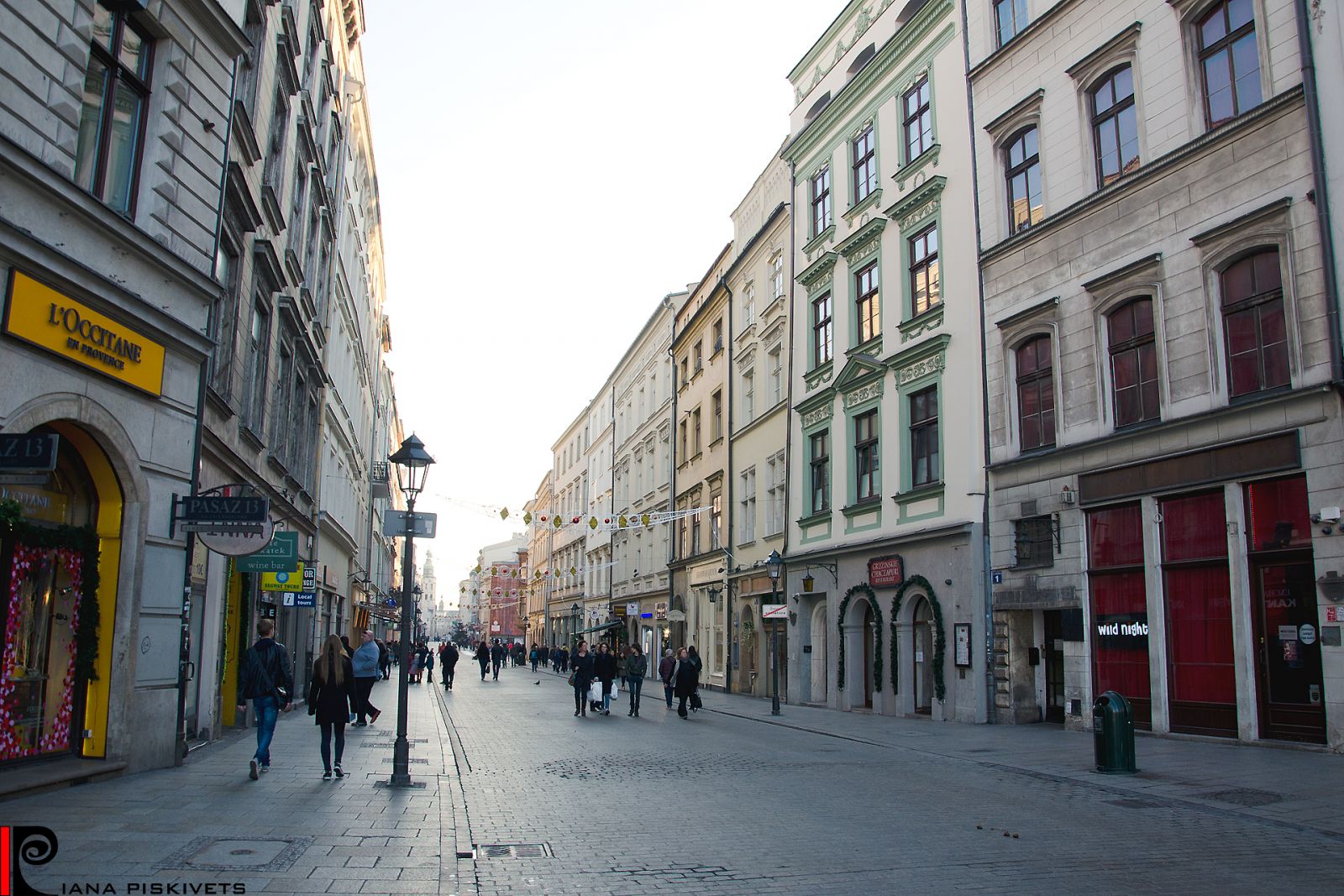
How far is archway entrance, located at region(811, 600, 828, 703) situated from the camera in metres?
28.9

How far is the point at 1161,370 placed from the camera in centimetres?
1759

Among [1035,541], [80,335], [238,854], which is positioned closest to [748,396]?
[1035,541]

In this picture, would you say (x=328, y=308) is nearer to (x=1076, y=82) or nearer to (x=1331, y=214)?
(x=1076, y=82)

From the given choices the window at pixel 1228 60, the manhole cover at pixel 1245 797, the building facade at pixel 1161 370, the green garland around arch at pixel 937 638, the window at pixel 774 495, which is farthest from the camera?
the window at pixel 774 495

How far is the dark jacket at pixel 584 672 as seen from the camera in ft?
80.9

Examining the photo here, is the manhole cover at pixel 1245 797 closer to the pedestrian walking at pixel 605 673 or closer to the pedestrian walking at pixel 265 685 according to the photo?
the pedestrian walking at pixel 265 685

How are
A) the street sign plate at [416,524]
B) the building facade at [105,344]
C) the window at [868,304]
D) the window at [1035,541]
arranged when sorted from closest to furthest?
the building facade at [105,344] < the street sign plate at [416,524] < the window at [1035,541] < the window at [868,304]

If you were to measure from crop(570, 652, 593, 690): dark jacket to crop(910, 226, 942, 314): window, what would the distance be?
1138cm

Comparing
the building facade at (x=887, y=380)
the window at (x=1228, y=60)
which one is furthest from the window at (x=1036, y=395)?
the window at (x=1228, y=60)

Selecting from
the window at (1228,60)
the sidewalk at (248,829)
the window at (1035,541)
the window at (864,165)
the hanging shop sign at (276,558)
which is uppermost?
the window at (864,165)

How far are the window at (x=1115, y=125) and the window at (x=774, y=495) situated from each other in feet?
49.2

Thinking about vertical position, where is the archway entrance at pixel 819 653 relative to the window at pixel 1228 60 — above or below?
below

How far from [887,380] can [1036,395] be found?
5470mm

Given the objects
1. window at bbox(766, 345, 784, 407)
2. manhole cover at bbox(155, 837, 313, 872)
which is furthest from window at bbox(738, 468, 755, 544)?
manhole cover at bbox(155, 837, 313, 872)
